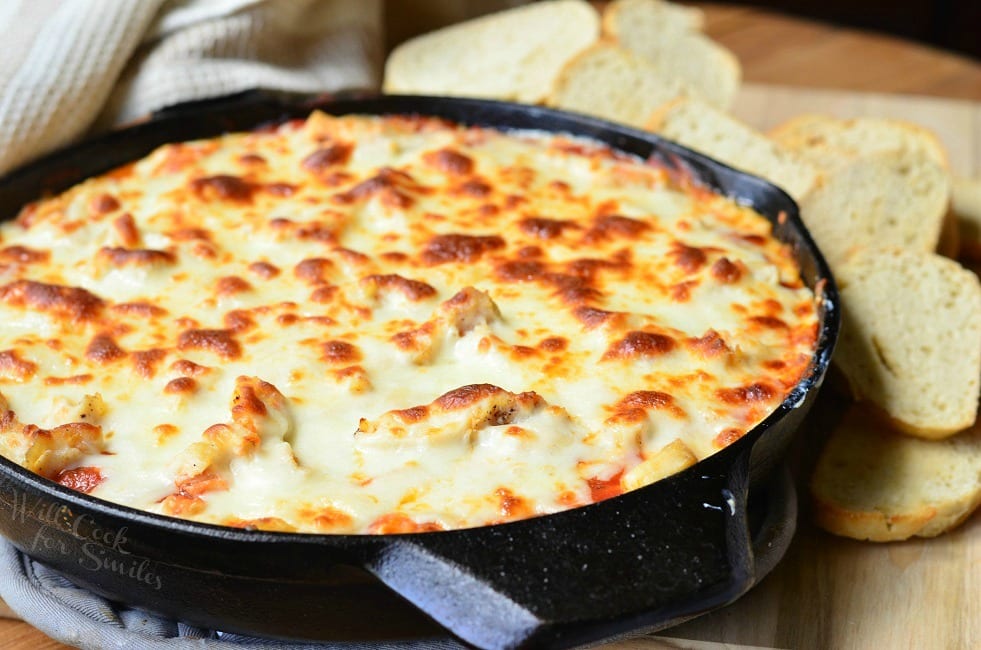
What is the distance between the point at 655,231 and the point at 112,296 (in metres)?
1.17

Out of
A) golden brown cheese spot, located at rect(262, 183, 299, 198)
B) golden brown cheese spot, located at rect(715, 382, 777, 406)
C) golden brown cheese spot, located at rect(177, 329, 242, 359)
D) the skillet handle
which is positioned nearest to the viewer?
the skillet handle

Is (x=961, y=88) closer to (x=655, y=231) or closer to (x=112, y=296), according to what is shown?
(x=655, y=231)

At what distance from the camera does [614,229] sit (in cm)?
267

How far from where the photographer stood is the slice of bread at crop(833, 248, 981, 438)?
2473 mm

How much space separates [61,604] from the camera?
1954mm

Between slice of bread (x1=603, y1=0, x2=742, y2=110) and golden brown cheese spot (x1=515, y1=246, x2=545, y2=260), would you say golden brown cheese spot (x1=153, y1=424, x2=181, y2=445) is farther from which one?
slice of bread (x1=603, y1=0, x2=742, y2=110)

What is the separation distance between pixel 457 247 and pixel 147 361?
71cm

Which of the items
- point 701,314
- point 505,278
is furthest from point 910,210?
point 505,278

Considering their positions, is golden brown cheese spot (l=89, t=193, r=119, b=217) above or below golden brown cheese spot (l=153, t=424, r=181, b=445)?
below

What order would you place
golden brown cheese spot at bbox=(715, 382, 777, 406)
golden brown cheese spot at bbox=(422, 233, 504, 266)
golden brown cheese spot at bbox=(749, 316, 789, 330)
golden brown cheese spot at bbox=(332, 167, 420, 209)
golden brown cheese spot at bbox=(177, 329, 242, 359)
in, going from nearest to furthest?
golden brown cheese spot at bbox=(715, 382, 777, 406) → golden brown cheese spot at bbox=(177, 329, 242, 359) → golden brown cheese spot at bbox=(749, 316, 789, 330) → golden brown cheese spot at bbox=(422, 233, 504, 266) → golden brown cheese spot at bbox=(332, 167, 420, 209)

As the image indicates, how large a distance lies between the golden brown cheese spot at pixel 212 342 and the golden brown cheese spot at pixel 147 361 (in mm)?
46

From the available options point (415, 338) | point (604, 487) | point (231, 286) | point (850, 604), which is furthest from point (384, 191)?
point (850, 604)

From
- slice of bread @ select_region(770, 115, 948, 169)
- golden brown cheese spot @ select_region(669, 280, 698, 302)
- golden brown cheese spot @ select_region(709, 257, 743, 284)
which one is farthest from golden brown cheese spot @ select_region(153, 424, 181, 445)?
slice of bread @ select_region(770, 115, 948, 169)

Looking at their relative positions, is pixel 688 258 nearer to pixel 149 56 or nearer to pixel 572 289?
pixel 572 289
